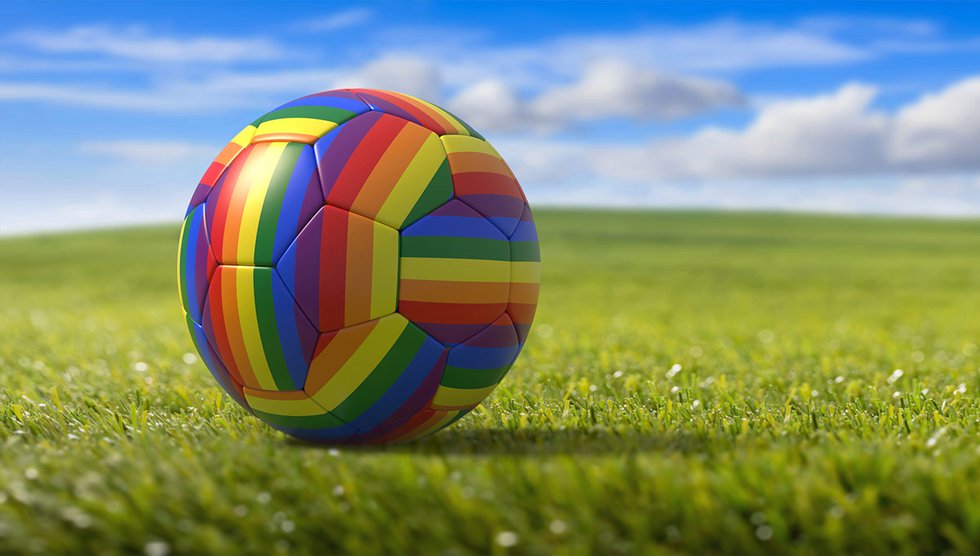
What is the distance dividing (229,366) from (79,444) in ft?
2.82

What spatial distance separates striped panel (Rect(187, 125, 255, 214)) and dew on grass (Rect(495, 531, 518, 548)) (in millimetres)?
2422

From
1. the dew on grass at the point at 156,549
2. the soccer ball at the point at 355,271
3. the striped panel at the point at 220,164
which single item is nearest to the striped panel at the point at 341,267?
the soccer ball at the point at 355,271

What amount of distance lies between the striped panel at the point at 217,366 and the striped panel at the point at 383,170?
1.08 m

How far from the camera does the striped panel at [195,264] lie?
424 centimetres

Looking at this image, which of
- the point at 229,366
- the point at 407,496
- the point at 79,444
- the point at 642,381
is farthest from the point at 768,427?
the point at 79,444

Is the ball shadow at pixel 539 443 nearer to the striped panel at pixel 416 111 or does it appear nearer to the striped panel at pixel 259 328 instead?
the striped panel at pixel 259 328

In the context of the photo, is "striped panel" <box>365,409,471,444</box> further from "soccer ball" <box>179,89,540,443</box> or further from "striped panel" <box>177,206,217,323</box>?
"striped panel" <box>177,206,217,323</box>

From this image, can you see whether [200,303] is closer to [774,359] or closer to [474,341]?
[474,341]

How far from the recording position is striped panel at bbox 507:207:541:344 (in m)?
4.38

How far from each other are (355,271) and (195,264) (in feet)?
3.15

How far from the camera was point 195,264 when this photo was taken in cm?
432

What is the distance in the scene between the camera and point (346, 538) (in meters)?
3.15

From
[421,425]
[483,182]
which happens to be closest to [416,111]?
[483,182]

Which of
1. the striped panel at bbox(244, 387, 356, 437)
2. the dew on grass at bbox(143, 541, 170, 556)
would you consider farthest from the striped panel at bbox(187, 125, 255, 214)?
the dew on grass at bbox(143, 541, 170, 556)
